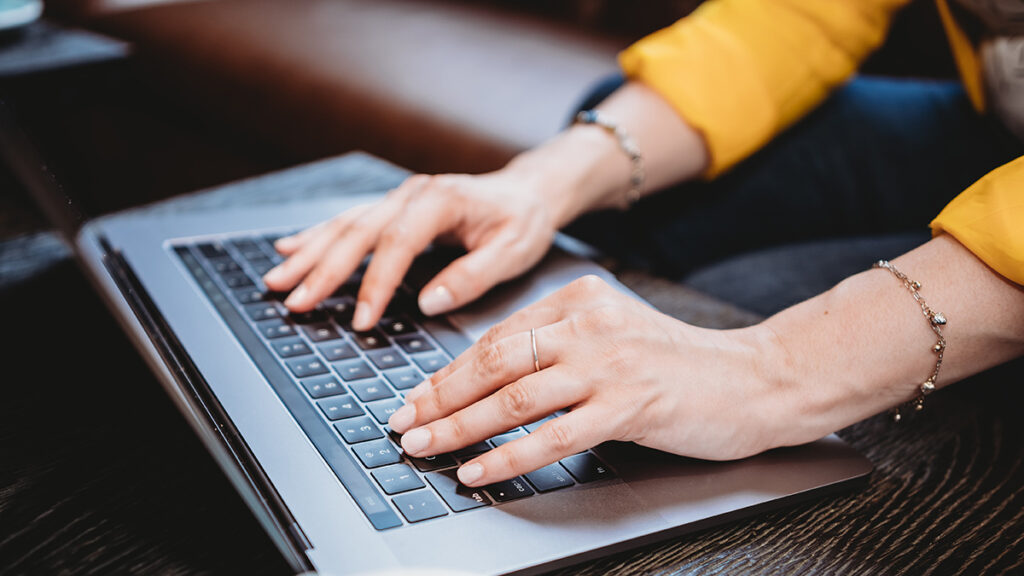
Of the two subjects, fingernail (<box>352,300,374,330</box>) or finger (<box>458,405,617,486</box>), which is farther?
fingernail (<box>352,300,374,330</box>)

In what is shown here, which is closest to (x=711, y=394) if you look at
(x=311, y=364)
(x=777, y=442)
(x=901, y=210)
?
(x=777, y=442)

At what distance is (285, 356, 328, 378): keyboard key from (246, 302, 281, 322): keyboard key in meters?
0.07

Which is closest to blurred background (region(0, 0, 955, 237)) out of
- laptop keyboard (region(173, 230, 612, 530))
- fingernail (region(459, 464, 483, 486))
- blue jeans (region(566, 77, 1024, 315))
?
blue jeans (region(566, 77, 1024, 315))

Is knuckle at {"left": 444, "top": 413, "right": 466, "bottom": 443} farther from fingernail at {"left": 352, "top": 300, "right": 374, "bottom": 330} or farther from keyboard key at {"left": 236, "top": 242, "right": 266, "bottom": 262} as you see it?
keyboard key at {"left": 236, "top": 242, "right": 266, "bottom": 262}

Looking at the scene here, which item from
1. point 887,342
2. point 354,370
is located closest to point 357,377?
point 354,370

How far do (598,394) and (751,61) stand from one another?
1.72 feet

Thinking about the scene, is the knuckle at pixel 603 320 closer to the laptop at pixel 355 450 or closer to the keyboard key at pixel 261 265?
the laptop at pixel 355 450

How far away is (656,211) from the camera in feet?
3.01

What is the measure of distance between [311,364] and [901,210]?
2.21ft

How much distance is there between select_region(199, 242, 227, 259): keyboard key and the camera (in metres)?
0.70

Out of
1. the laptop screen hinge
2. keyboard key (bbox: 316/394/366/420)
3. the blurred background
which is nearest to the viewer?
the laptop screen hinge

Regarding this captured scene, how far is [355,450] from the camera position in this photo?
481 millimetres

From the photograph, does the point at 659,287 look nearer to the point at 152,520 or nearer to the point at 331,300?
the point at 331,300

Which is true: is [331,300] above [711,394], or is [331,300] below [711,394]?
above
